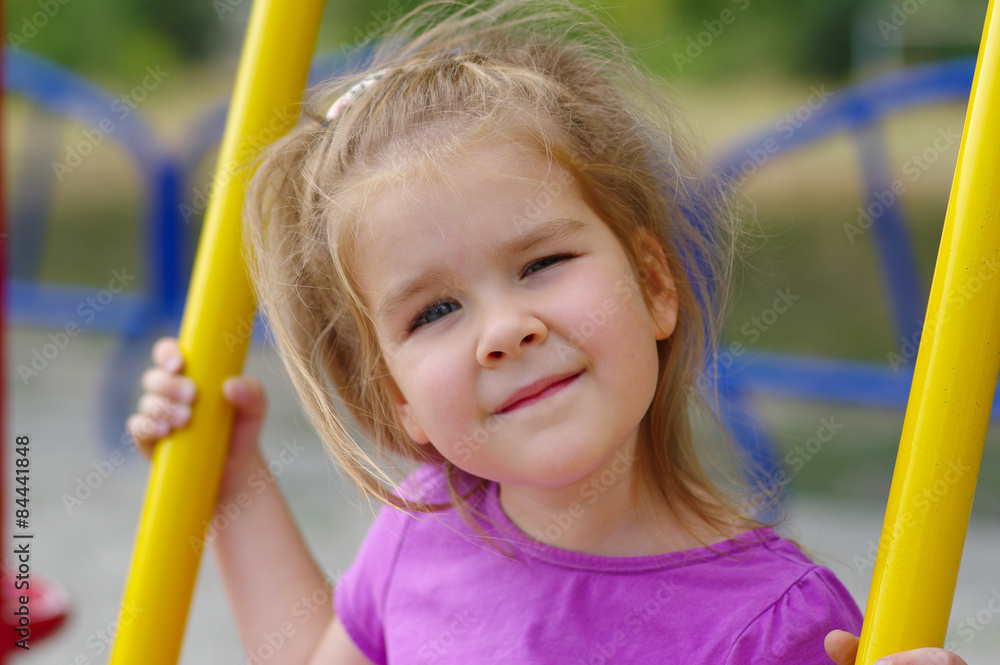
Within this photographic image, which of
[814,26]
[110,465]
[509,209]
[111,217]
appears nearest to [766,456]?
[509,209]

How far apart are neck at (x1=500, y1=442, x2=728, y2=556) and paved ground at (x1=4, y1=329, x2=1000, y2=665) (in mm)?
712

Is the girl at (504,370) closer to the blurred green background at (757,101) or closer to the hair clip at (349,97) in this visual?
the hair clip at (349,97)

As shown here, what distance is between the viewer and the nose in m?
0.75

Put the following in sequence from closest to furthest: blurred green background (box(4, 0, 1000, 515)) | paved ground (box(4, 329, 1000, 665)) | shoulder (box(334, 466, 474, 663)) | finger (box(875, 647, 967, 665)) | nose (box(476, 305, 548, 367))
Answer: finger (box(875, 647, 967, 665))
nose (box(476, 305, 548, 367))
shoulder (box(334, 466, 474, 663))
paved ground (box(4, 329, 1000, 665))
blurred green background (box(4, 0, 1000, 515))

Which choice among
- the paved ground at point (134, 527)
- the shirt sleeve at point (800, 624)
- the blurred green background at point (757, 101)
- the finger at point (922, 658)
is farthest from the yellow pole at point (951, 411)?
the blurred green background at point (757, 101)

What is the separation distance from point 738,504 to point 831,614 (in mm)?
142

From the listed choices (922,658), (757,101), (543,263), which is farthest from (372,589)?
(757,101)

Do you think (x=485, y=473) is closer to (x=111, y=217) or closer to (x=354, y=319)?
(x=354, y=319)

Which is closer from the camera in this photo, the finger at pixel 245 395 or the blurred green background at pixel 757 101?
the finger at pixel 245 395

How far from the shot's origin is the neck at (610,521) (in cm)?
88

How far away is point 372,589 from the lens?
3.23ft

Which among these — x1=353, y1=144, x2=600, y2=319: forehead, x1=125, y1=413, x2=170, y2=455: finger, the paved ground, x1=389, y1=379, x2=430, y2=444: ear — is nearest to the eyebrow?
x1=353, y1=144, x2=600, y2=319: forehead

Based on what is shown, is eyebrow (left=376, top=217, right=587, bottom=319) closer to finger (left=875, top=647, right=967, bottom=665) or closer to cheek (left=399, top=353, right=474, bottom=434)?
cheek (left=399, top=353, right=474, bottom=434)

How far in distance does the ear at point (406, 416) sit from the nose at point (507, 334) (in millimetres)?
167
